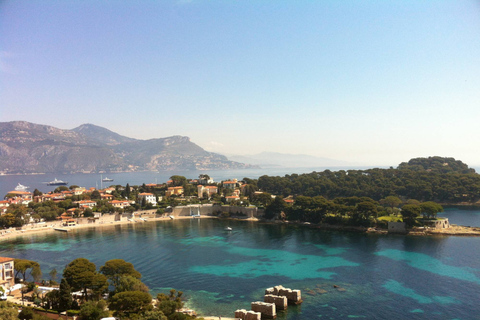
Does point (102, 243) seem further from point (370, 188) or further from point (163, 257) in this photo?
point (370, 188)

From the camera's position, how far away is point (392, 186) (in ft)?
219

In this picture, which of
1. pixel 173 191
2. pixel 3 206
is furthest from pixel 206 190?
pixel 3 206

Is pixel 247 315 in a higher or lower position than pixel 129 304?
lower

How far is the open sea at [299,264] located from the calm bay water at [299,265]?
0.08 metres

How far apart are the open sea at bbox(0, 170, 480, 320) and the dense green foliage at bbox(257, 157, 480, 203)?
14.9 metres

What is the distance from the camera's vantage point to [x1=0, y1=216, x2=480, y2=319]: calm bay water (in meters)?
21.6

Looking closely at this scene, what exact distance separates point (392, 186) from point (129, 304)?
61.2 metres

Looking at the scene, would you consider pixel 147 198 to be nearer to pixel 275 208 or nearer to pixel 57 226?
pixel 57 226

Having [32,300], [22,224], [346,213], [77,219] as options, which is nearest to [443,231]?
[346,213]

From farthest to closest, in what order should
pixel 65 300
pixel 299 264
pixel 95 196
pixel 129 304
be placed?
1. pixel 95 196
2. pixel 299 264
3. pixel 65 300
4. pixel 129 304

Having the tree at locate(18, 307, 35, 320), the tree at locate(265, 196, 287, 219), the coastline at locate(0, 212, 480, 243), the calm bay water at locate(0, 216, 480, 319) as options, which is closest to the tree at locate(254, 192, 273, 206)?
the tree at locate(265, 196, 287, 219)

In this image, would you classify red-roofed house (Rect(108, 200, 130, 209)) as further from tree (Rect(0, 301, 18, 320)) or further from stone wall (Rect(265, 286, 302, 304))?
tree (Rect(0, 301, 18, 320))

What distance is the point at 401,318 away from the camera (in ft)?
64.3

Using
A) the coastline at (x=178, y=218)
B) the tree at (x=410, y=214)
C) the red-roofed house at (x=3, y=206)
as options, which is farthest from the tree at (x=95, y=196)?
the tree at (x=410, y=214)
